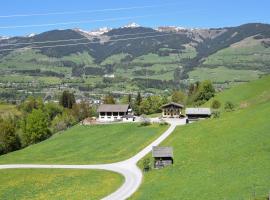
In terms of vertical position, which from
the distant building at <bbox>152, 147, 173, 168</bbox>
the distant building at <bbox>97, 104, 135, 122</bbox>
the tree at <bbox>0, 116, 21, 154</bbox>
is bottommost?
the tree at <bbox>0, 116, 21, 154</bbox>

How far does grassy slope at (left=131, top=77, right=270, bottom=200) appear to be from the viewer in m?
52.4

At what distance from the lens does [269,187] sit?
161 feet

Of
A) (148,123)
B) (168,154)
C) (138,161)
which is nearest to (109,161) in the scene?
(138,161)

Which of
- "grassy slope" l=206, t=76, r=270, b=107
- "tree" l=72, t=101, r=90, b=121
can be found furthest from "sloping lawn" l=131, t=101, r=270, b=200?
"tree" l=72, t=101, r=90, b=121

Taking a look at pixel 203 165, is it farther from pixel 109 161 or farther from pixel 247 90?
pixel 247 90

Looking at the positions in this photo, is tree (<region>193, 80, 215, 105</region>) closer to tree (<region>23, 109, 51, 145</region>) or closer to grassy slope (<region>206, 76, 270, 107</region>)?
grassy slope (<region>206, 76, 270, 107</region>)

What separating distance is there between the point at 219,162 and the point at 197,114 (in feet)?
177

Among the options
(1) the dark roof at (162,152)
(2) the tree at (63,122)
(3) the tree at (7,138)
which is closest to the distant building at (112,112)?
(3) the tree at (7,138)

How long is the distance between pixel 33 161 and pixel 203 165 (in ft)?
128

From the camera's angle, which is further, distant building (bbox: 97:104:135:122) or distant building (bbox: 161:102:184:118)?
distant building (bbox: 97:104:135:122)

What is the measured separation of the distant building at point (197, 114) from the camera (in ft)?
391

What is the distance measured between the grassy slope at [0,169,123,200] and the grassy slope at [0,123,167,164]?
9.81 meters

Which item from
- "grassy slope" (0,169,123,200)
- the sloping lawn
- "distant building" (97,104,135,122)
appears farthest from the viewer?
"distant building" (97,104,135,122)

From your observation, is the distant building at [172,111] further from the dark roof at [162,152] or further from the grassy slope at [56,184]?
the grassy slope at [56,184]
